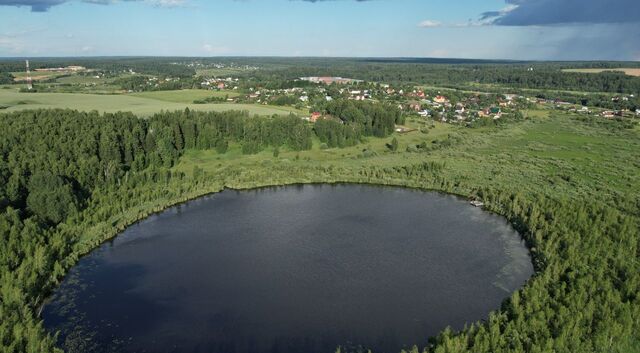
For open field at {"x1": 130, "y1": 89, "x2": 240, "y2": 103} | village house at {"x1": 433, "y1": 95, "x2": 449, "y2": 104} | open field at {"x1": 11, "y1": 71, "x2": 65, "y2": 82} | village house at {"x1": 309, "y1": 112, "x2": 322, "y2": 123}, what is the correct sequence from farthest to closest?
open field at {"x1": 11, "y1": 71, "x2": 65, "y2": 82}, village house at {"x1": 433, "y1": 95, "x2": 449, "y2": 104}, open field at {"x1": 130, "y1": 89, "x2": 240, "y2": 103}, village house at {"x1": 309, "y1": 112, "x2": 322, "y2": 123}

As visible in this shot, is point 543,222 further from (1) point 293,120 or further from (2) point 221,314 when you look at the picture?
(1) point 293,120

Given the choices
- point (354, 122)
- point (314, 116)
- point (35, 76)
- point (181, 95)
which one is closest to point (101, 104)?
point (181, 95)

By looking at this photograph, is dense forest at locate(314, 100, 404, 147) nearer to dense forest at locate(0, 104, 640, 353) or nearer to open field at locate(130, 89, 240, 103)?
dense forest at locate(0, 104, 640, 353)

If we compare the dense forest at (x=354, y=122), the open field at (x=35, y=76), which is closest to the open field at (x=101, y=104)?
the dense forest at (x=354, y=122)

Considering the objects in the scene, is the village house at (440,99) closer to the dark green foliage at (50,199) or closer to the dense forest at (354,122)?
the dense forest at (354,122)

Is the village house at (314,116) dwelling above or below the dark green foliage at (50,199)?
above

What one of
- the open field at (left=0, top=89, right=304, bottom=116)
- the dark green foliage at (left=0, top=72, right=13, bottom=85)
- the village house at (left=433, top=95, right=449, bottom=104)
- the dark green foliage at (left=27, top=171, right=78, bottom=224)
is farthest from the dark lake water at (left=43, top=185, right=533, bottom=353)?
the dark green foliage at (left=0, top=72, right=13, bottom=85)

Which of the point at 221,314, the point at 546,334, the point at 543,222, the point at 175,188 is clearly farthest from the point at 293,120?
the point at 546,334
